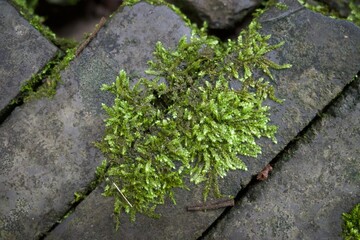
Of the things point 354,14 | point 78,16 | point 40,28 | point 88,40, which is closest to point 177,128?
point 88,40

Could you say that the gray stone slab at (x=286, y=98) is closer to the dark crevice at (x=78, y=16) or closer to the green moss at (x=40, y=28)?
the green moss at (x=40, y=28)

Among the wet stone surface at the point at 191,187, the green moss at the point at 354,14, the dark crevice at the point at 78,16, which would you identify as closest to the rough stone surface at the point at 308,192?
the wet stone surface at the point at 191,187

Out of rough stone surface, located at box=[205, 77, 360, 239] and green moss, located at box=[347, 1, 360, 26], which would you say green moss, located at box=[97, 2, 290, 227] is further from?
green moss, located at box=[347, 1, 360, 26]

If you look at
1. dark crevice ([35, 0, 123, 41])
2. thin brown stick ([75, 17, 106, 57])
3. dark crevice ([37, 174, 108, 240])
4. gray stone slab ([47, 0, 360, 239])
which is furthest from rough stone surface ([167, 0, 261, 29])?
dark crevice ([37, 174, 108, 240])

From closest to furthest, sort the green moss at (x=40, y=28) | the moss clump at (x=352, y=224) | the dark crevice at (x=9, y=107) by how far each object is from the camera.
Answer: the moss clump at (x=352, y=224), the dark crevice at (x=9, y=107), the green moss at (x=40, y=28)

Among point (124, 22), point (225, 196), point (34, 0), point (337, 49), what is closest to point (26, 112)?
point (124, 22)
